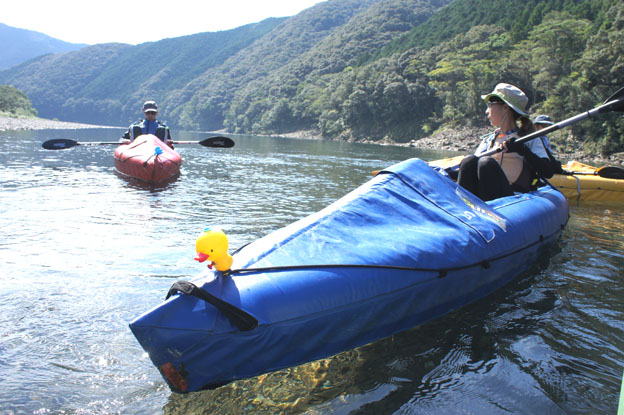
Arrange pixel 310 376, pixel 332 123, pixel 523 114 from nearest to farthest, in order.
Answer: pixel 310 376, pixel 523 114, pixel 332 123

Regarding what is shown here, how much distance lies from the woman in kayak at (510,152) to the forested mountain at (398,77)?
91.3 feet

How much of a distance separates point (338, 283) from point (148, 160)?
9332 mm

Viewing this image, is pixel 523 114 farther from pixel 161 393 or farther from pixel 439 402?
pixel 161 393

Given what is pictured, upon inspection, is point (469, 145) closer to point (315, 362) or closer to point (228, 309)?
point (315, 362)

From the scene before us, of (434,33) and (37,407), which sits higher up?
(434,33)

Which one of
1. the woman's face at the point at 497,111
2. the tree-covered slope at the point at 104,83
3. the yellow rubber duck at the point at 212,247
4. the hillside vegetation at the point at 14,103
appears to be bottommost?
the yellow rubber duck at the point at 212,247

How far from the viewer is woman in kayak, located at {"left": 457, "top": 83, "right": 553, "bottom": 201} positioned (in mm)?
4781

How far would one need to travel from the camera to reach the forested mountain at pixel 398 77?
35906 mm

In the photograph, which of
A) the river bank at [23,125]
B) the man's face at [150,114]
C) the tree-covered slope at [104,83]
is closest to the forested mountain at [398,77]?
the tree-covered slope at [104,83]

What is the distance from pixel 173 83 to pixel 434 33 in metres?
123

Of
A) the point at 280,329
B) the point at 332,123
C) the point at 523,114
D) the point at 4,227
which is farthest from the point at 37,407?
the point at 332,123

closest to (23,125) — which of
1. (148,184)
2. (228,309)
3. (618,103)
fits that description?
(148,184)

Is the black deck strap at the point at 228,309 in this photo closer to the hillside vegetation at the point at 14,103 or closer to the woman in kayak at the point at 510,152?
the woman in kayak at the point at 510,152

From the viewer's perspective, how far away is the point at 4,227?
617 cm
